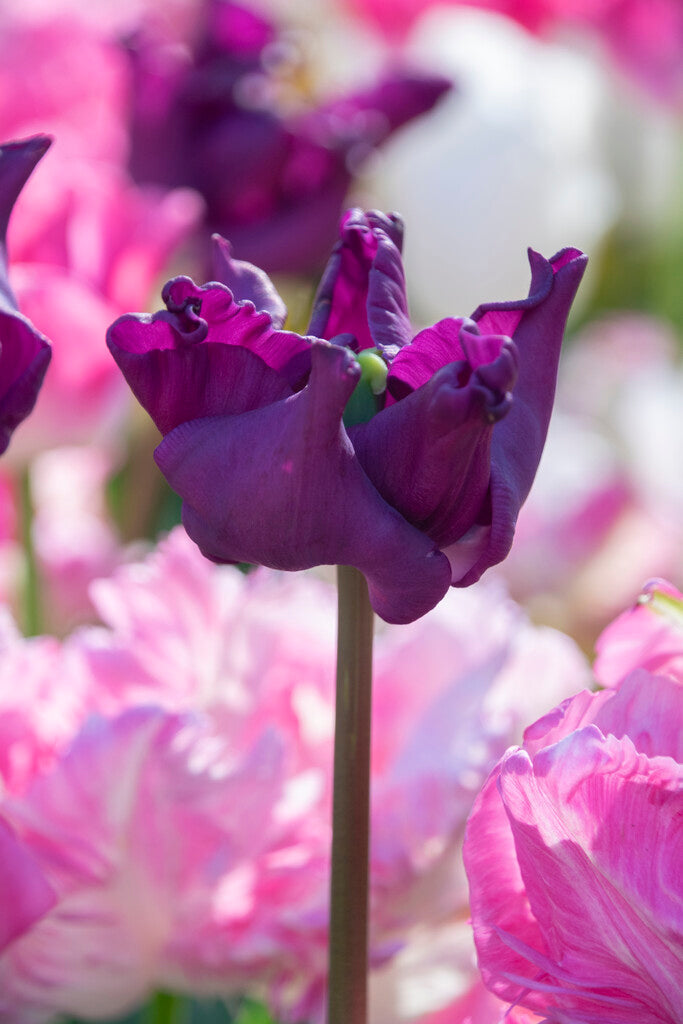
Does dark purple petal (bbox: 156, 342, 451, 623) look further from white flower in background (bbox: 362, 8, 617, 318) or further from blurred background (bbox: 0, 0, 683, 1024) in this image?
white flower in background (bbox: 362, 8, 617, 318)

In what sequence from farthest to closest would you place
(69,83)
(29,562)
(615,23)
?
(615,23) → (69,83) → (29,562)

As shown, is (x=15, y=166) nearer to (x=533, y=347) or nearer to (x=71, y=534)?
(x=533, y=347)

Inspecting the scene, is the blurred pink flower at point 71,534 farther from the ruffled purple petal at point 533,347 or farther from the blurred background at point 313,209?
the ruffled purple petal at point 533,347

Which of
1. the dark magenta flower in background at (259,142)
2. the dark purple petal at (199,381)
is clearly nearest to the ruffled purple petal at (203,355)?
the dark purple petal at (199,381)

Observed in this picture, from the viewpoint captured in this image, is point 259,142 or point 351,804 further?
point 259,142

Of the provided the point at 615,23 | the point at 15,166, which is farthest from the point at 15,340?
the point at 615,23
